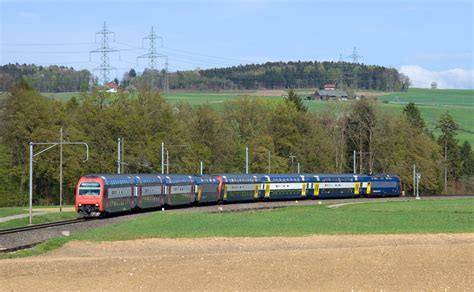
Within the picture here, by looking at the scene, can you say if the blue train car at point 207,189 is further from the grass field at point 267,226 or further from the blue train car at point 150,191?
the grass field at point 267,226

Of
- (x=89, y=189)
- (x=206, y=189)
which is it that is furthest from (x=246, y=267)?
(x=206, y=189)

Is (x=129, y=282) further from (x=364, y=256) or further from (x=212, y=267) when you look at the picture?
(x=364, y=256)

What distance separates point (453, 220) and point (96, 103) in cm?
7451

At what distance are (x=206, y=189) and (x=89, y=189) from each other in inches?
962

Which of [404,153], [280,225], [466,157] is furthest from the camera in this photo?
[466,157]

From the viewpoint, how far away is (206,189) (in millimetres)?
91812

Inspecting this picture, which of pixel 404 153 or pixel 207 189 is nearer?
pixel 207 189

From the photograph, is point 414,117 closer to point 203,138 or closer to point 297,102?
point 297,102

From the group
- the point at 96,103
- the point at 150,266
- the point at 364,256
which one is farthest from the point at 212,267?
the point at 96,103

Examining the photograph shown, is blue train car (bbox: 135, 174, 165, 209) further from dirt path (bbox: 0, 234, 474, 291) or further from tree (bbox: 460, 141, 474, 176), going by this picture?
tree (bbox: 460, 141, 474, 176)

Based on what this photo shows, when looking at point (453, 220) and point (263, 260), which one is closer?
point (263, 260)

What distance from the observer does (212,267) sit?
35688 millimetres

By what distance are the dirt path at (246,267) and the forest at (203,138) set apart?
67678 mm

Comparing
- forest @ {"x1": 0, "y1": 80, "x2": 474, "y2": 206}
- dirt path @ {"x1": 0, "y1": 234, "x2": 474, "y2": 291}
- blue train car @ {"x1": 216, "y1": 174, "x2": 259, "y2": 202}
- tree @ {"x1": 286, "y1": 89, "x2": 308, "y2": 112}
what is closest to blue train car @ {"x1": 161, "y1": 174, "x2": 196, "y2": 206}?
blue train car @ {"x1": 216, "y1": 174, "x2": 259, "y2": 202}
